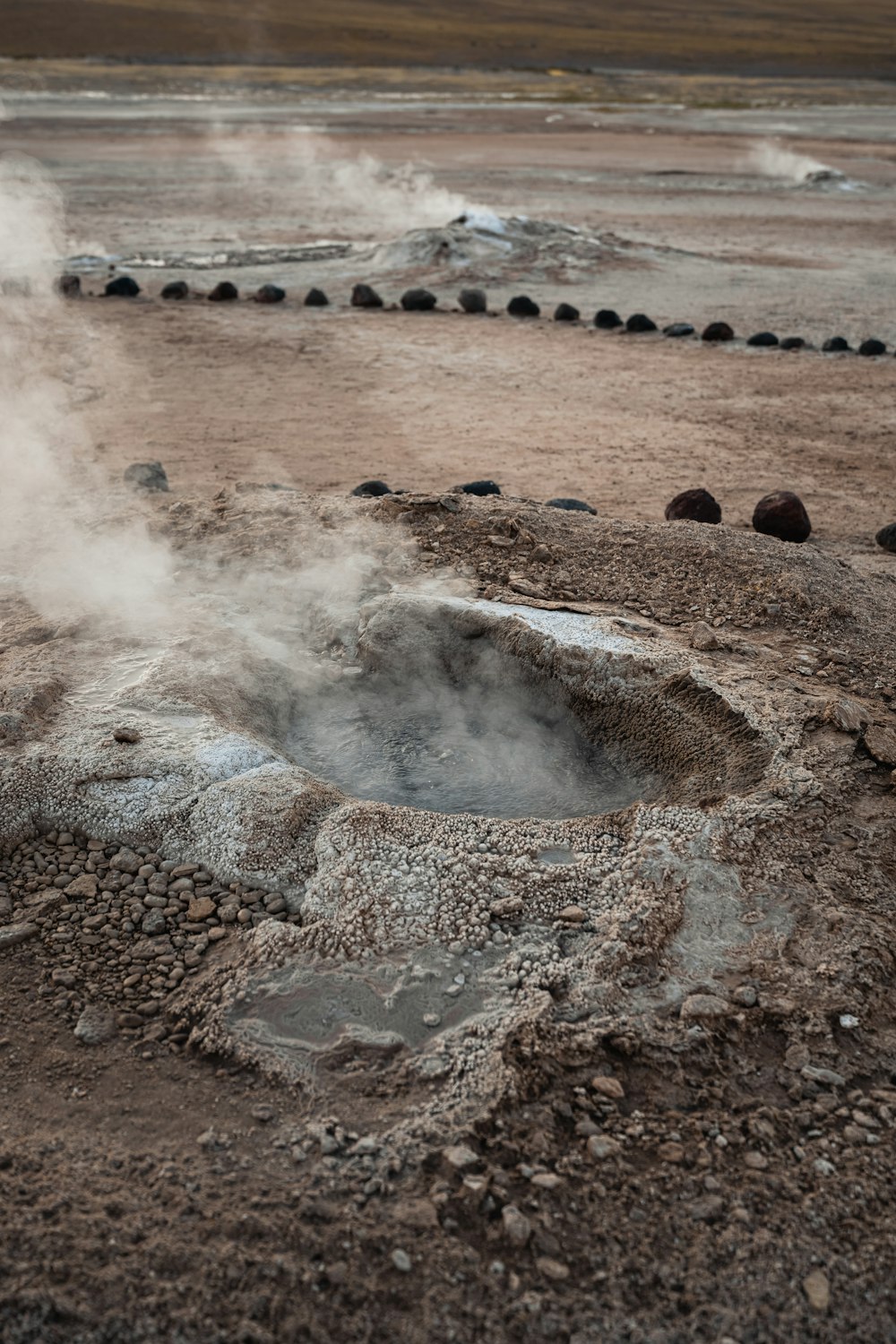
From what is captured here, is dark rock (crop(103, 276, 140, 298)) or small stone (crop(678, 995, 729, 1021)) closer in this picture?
small stone (crop(678, 995, 729, 1021))

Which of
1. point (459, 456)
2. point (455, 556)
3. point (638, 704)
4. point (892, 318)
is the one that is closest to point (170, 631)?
point (455, 556)

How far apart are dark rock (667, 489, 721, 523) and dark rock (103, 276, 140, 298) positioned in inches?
272

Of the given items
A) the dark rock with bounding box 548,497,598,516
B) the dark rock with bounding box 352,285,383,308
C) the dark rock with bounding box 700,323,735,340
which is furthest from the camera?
the dark rock with bounding box 352,285,383,308

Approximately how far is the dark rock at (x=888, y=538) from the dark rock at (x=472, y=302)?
5748mm

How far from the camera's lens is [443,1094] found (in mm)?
2254

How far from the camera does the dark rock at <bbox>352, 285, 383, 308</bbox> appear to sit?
10.4m

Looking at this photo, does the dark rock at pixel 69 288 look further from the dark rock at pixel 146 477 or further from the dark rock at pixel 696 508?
the dark rock at pixel 696 508

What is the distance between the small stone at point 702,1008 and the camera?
2459 millimetres

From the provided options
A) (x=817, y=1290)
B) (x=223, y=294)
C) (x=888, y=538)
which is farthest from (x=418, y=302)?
(x=817, y=1290)

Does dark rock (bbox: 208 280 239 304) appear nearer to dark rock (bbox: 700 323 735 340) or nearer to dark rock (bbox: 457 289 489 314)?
dark rock (bbox: 457 289 489 314)

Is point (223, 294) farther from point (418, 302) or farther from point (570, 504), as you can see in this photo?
point (570, 504)

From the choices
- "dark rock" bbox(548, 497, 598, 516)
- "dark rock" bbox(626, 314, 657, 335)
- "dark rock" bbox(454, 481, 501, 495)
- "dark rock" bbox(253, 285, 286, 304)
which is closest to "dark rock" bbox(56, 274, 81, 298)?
"dark rock" bbox(253, 285, 286, 304)

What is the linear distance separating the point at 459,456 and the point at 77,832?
4259mm

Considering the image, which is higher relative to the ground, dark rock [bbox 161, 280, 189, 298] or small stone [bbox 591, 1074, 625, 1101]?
small stone [bbox 591, 1074, 625, 1101]
